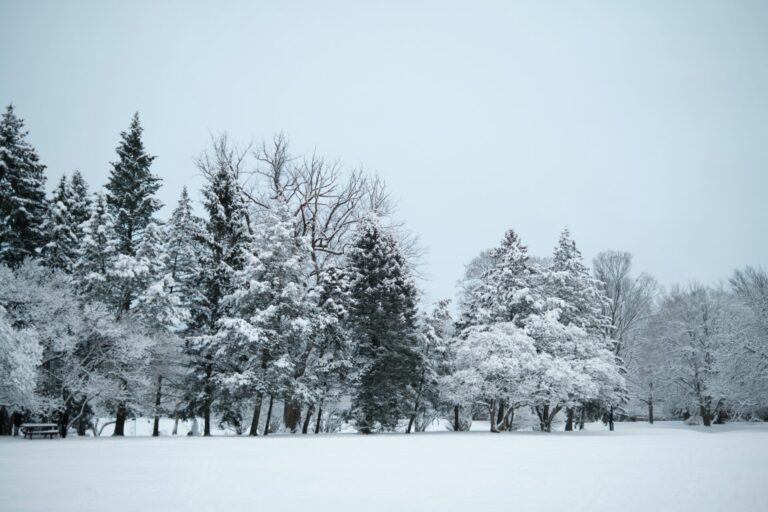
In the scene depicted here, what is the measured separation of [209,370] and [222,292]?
15.4 feet

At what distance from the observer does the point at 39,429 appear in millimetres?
22609

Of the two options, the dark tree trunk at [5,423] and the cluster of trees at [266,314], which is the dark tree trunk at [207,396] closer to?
the cluster of trees at [266,314]

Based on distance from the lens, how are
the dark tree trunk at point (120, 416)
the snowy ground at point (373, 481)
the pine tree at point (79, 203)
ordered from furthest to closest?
the pine tree at point (79, 203) < the dark tree trunk at point (120, 416) < the snowy ground at point (373, 481)

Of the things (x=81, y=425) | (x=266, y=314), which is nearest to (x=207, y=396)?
(x=266, y=314)

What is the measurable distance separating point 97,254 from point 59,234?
4583 mm

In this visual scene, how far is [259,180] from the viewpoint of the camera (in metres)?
36.8

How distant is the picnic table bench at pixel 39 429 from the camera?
70.9ft

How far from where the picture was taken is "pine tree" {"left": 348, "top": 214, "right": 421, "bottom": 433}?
101 feet

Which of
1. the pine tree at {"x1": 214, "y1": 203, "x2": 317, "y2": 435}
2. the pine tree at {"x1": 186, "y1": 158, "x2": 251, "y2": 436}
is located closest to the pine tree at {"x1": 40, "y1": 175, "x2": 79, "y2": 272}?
the pine tree at {"x1": 186, "y1": 158, "x2": 251, "y2": 436}

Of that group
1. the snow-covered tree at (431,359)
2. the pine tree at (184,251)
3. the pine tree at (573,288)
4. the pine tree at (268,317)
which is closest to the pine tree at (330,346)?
the pine tree at (268,317)

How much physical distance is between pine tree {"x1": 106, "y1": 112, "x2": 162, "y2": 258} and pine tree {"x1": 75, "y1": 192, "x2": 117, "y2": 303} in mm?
1591

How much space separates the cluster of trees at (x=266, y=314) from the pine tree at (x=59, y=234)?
3.8 inches

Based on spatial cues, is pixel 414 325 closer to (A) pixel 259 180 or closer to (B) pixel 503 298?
(B) pixel 503 298

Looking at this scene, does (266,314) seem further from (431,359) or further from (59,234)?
(59,234)
